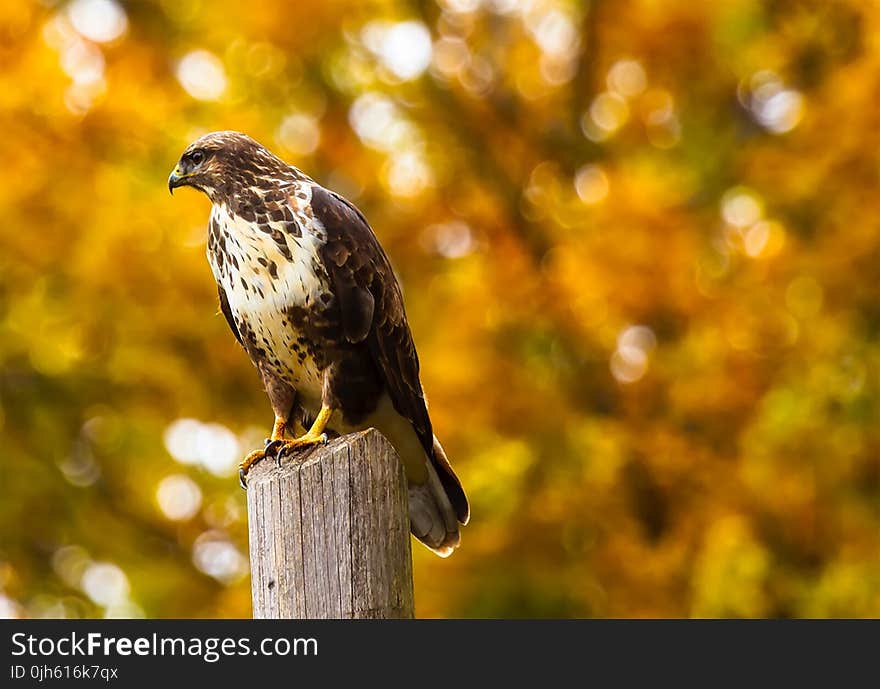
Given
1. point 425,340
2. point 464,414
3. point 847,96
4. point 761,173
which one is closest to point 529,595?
point 464,414

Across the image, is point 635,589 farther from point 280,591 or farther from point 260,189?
point 280,591

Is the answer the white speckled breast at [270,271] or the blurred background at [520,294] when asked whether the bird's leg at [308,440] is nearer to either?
the white speckled breast at [270,271]

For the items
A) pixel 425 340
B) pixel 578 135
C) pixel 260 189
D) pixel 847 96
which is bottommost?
pixel 260 189

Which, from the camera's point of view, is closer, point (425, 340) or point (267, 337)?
point (267, 337)

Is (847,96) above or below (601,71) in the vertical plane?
below

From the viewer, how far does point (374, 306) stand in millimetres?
3768

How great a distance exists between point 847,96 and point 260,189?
3.44 m

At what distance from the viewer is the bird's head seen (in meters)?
3.79

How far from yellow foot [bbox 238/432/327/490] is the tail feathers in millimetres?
356

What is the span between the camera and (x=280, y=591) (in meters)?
2.73

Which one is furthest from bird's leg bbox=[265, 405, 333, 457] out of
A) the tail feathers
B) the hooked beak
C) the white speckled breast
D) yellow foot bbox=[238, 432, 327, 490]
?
the hooked beak

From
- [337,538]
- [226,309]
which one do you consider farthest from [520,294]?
[337,538]
